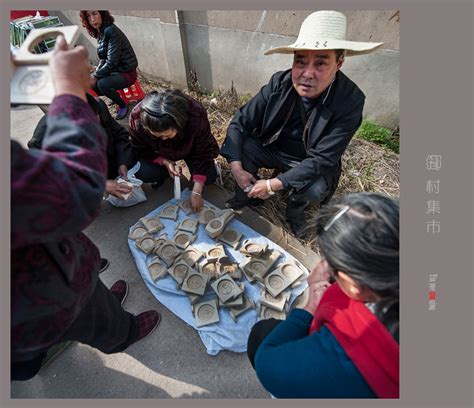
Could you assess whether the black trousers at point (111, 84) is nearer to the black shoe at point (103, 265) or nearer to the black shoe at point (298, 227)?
the black shoe at point (103, 265)

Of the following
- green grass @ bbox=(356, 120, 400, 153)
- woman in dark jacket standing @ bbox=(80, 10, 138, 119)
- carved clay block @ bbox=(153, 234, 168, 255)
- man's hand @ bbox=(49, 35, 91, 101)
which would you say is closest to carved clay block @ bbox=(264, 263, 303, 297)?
carved clay block @ bbox=(153, 234, 168, 255)

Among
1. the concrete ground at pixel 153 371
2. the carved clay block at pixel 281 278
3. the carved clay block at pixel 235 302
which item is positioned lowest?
the concrete ground at pixel 153 371

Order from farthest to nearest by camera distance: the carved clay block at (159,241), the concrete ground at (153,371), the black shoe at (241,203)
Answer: the black shoe at (241,203)
the carved clay block at (159,241)
the concrete ground at (153,371)

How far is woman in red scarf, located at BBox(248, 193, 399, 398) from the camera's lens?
0.94 meters

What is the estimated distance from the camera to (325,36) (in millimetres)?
1793

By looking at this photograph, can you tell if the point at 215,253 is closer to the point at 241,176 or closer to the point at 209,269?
the point at 209,269

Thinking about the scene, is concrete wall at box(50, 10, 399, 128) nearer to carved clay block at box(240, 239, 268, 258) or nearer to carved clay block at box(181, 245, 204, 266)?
carved clay block at box(240, 239, 268, 258)

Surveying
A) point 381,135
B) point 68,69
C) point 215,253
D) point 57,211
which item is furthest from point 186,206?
point 381,135

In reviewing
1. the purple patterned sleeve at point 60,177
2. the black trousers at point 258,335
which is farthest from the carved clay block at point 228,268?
the purple patterned sleeve at point 60,177

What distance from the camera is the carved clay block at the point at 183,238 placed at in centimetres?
236

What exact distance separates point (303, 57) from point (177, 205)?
5.13 ft

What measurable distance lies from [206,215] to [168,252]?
466 mm

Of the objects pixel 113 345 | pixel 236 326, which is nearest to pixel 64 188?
pixel 113 345

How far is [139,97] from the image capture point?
3.98 m
